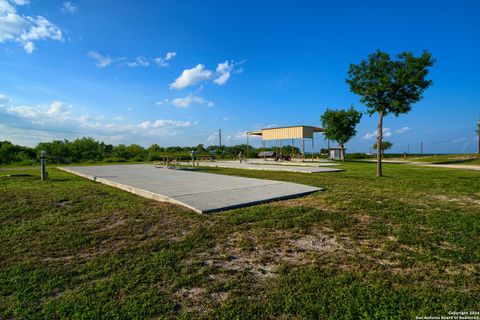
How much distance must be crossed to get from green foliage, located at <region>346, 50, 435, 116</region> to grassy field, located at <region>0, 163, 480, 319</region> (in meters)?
5.81

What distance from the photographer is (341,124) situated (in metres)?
24.8

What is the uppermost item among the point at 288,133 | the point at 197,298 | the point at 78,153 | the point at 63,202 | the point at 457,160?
the point at 288,133

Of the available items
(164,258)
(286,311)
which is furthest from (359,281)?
(164,258)

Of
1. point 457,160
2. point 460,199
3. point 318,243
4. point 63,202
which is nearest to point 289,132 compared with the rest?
point 460,199

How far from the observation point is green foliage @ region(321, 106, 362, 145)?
24.7m

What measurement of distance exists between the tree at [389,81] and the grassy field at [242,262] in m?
5.82

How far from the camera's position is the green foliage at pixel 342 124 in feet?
81.1

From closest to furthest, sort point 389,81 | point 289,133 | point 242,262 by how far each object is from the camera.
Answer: point 242,262 < point 389,81 < point 289,133

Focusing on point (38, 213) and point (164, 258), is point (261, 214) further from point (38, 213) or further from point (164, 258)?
point (38, 213)

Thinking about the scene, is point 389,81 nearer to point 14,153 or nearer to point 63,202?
point 63,202

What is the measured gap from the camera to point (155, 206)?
15.7 feet

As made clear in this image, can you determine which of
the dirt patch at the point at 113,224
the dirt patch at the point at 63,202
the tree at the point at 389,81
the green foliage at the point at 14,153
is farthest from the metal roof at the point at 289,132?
the green foliage at the point at 14,153

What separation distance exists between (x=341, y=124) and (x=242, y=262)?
2493 centimetres

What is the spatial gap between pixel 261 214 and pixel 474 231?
112 inches
